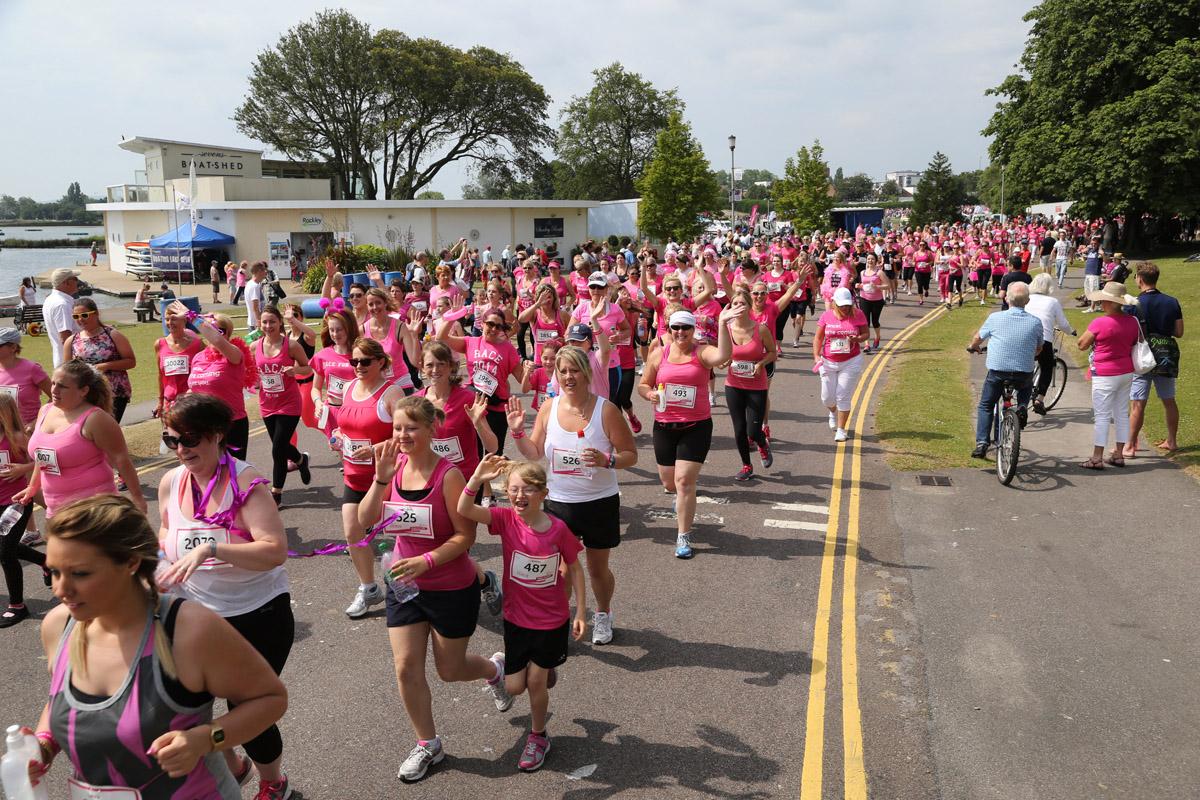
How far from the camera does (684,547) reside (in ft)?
23.7

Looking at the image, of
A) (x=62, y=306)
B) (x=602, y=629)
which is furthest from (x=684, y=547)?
(x=62, y=306)

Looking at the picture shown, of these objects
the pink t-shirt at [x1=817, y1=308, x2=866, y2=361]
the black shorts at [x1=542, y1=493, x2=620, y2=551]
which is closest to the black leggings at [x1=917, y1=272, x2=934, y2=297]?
the pink t-shirt at [x1=817, y1=308, x2=866, y2=361]

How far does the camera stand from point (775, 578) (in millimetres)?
6875

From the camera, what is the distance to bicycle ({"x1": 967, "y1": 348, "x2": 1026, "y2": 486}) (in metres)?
9.11

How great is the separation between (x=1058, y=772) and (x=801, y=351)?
1512cm

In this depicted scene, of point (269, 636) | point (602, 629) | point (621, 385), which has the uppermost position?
point (621, 385)

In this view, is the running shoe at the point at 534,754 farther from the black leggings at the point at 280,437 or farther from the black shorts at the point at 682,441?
the black leggings at the point at 280,437

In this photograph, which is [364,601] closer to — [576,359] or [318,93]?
[576,359]

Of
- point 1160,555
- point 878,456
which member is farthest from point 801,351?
point 1160,555

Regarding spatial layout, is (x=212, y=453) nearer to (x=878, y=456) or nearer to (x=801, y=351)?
(x=878, y=456)

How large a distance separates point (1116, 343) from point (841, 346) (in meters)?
2.91

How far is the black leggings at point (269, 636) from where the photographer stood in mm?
3914

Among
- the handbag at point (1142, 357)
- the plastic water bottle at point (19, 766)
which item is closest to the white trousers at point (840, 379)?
the handbag at point (1142, 357)

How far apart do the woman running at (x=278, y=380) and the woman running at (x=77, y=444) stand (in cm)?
286
